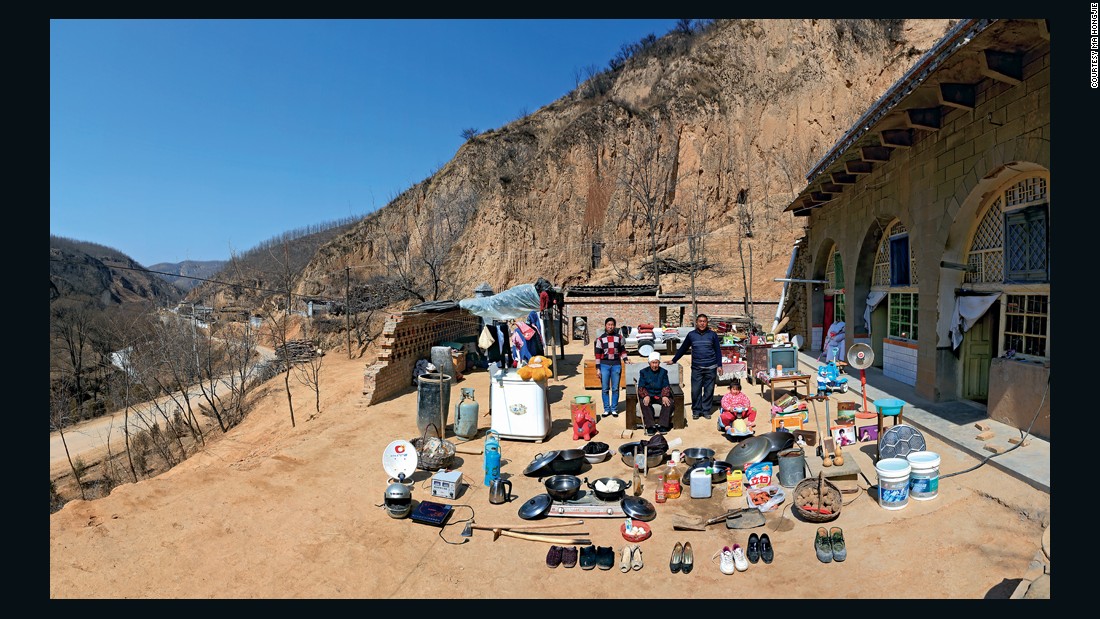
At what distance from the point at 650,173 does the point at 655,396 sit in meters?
24.3

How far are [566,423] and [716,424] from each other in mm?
2538

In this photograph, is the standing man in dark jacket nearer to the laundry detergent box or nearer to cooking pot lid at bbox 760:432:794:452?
cooking pot lid at bbox 760:432:794:452

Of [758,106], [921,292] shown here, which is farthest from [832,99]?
[921,292]

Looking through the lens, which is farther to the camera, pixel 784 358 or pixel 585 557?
pixel 784 358

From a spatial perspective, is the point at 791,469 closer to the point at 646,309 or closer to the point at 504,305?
the point at 504,305

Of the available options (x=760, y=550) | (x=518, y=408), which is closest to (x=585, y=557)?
(x=760, y=550)

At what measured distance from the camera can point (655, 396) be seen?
325 inches

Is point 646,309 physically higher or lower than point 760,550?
higher

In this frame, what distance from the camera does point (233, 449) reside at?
11.2m

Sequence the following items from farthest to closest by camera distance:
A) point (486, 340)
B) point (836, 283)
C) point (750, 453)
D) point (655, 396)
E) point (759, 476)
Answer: point (836, 283), point (486, 340), point (655, 396), point (750, 453), point (759, 476)

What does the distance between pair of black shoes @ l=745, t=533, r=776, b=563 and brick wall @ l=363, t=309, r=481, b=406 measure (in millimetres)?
7875

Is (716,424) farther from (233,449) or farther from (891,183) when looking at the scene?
(233,449)

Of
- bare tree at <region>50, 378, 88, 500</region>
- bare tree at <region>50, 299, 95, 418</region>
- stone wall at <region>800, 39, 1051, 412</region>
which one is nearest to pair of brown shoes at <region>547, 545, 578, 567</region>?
stone wall at <region>800, 39, 1051, 412</region>

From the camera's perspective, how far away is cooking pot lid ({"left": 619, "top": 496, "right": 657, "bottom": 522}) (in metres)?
5.34
